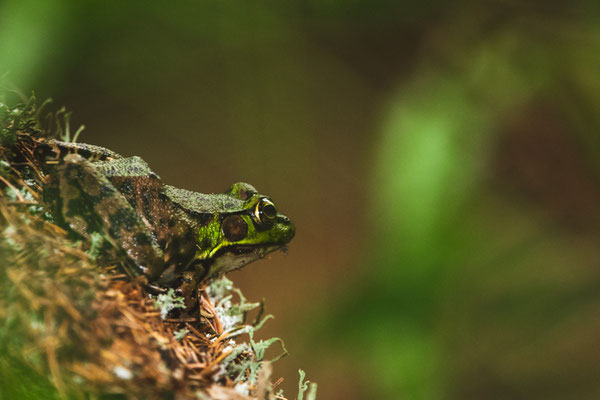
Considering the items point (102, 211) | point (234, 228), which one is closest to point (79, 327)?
point (102, 211)

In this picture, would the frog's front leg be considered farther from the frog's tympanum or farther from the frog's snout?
the frog's snout

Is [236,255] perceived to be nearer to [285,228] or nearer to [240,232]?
[240,232]

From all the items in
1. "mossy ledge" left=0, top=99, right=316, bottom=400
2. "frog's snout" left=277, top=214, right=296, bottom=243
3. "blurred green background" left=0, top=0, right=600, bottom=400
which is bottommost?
"mossy ledge" left=0, top=99, right=316, bottom=400

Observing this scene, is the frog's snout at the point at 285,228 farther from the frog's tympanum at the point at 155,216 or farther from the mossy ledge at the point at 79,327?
the mossy ledge at the point at 79,327

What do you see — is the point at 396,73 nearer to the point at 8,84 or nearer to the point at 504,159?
the point at 504,159

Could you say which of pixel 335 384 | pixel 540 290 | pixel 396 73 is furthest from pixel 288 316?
pixel 396 73

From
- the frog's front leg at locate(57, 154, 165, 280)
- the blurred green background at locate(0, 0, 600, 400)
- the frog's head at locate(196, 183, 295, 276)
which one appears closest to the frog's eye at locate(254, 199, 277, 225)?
the frog's head at locate(196, 183, 295, 276)

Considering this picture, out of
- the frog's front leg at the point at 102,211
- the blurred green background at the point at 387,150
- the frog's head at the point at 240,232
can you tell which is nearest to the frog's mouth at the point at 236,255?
the frog's head at the point at 240,232
